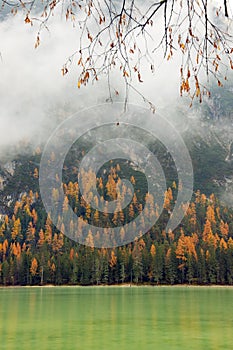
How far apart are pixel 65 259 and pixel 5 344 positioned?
12808cm

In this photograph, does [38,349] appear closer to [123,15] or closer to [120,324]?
[120,324]

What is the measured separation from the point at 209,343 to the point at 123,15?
959 inches

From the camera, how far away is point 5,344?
27.4 m

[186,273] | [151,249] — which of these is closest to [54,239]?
[151,249]

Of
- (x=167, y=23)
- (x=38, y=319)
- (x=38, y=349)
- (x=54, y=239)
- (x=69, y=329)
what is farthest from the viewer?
(x=54, y=239)

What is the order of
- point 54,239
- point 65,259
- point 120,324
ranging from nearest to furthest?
point 120,324 → point 65,259 → point 54,239

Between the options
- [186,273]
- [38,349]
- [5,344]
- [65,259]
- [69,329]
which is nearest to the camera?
[38,349]

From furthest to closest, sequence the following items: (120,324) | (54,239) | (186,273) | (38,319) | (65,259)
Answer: (54,239) < (65,259) < (186,273) < (38,319) < (120,324)

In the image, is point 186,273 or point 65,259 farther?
point 65,259

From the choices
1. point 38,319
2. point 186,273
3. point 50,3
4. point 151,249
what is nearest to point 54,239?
point 151,249

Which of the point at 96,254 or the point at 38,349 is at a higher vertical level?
the point at 96,254

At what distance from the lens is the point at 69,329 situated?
33.6 m

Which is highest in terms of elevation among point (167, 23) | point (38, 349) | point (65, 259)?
→ point (65, 259)

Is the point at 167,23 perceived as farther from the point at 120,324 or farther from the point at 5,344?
the point at 120,324
